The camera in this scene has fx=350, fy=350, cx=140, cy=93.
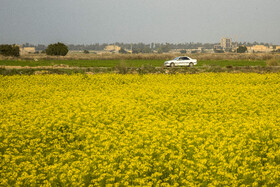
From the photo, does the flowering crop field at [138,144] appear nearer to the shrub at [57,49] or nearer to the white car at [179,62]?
the white car at [179,62]

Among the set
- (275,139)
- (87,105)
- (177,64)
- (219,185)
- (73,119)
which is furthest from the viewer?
(177,64)

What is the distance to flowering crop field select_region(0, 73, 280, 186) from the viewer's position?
6.80 m

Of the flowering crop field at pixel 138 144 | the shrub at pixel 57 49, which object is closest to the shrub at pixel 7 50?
the shrub at pixel 57 49

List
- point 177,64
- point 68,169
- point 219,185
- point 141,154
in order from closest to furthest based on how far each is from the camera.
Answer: point 219,185, point 68,169, point 141,154, point 177,64

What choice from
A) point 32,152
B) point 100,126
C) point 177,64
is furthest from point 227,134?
point 177,64

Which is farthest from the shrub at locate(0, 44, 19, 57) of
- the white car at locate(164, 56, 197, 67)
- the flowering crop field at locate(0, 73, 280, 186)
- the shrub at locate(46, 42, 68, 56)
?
the flowering crop field at locate(0, 73, 280, 186)

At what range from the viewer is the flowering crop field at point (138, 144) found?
680 centimetres

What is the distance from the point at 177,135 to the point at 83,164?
2973 mm

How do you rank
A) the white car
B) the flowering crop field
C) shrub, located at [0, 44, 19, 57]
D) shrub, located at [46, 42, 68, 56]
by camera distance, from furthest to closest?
shrub, located at [46, 42, 68, 56] → shrub, located at [0, 44, 19, 57] → the white car → the flowering crop field

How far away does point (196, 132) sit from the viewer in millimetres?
9242

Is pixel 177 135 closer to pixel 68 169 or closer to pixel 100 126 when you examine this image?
pixel 100 126

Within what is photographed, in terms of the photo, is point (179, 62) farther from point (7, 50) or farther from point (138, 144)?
point (7, 50)

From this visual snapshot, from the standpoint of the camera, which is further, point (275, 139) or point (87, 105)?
point (87, 105)

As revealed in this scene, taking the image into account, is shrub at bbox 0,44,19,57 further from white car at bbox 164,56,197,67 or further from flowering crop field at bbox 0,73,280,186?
flowering crop field at bbox 0,73,280,186
